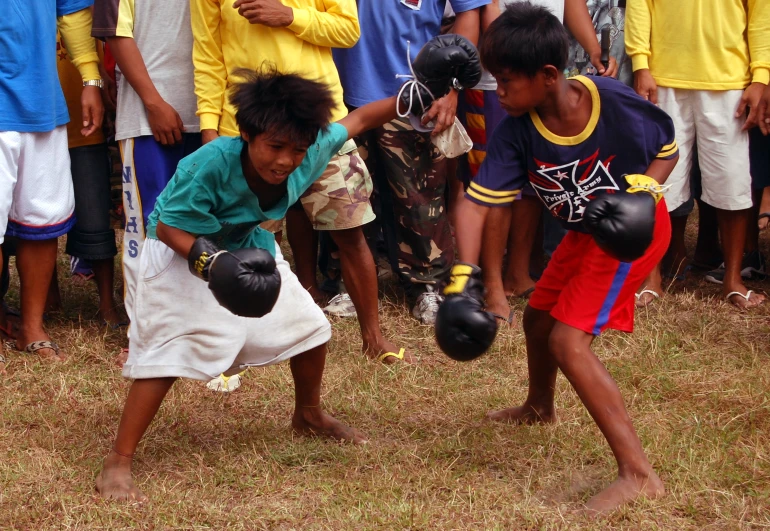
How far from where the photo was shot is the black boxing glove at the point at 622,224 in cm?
282

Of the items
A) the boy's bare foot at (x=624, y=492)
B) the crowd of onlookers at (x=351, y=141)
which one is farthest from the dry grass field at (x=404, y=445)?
the crowd of onlookers at (x=351, y=141)

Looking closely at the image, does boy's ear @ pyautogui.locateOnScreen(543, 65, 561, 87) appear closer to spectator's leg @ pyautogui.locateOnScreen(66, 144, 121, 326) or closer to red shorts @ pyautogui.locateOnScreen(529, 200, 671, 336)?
red shorts @ pyautogui.locateOnScreen(529, 200, 671, 336)

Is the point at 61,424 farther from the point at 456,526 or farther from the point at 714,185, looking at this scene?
the point at 714,185

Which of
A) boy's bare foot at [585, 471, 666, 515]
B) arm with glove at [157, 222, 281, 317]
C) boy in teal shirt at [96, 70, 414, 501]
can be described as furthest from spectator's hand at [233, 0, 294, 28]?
boy's bare foot at [585, 471, 666, 515]

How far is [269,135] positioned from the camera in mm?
2865

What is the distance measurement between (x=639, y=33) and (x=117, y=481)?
357 centimetres

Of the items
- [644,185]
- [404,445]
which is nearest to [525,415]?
[404,445]

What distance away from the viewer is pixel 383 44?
4.75 metres

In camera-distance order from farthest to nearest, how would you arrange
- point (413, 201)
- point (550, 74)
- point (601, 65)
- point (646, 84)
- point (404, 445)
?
point (601, 65) → point (646, 84) → point (413, 201) → point (404, 445) → point (550, 74)

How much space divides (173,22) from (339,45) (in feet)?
2.54

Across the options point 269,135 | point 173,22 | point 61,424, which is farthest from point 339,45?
point 61,424

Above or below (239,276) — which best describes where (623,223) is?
above

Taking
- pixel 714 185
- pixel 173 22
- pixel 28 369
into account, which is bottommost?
pixel 28 369

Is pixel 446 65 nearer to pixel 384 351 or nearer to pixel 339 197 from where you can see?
pixel 339 197
